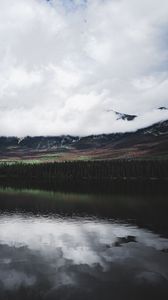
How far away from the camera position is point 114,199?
128875 millimetres

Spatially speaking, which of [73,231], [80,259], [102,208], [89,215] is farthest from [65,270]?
[102,208]

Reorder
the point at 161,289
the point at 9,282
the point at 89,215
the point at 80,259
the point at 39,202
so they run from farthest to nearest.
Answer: the point at 39,202 < the point at 89,215 < the point at 80,259 < the point at 9,282 < the point at 161,289

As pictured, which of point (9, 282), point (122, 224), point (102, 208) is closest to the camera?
point (9, 282)

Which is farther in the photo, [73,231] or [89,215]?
[89,215]

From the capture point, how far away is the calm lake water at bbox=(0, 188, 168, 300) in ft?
146

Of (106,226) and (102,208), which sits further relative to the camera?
(102,208)

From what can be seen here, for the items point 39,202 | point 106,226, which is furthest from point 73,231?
point 39,202

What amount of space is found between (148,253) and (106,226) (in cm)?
2453

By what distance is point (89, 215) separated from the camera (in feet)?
327

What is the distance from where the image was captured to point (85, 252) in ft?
202

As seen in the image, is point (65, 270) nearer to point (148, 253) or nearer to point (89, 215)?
point (148, 253)

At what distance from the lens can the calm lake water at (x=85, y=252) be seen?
44625 mm

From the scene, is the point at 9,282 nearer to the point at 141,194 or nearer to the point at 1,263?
the point at 1,263

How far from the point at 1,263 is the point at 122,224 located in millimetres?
37468
